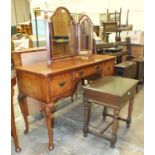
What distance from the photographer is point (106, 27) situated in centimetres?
470

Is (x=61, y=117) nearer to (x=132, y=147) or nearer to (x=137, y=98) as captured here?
(x=132, y=147)

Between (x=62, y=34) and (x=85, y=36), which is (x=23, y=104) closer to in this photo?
(x=62, y=34)

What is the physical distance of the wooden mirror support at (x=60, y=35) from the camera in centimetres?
208

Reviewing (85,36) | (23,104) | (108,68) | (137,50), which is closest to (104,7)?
(137,50)

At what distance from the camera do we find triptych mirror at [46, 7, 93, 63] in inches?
82.8

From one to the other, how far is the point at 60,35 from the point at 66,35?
12cm

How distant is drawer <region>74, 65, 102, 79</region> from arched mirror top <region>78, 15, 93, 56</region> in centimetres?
39

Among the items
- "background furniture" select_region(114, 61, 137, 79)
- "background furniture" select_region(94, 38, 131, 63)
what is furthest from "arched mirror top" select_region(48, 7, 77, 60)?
"background furniture" select_region(94, 38, 131, 63)

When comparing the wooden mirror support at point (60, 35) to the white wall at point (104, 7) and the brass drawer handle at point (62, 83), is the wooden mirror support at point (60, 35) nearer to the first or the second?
the brass drawer handle at point (62, 83)

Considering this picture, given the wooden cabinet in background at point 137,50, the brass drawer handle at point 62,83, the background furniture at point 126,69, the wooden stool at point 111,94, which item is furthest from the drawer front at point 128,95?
the wooden cabinet in background at point 137,50

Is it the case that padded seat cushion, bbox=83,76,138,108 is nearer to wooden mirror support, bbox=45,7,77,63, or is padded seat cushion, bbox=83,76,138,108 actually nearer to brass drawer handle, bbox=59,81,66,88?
brass drawer handle, bbox=59,81,66,88
